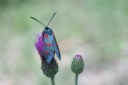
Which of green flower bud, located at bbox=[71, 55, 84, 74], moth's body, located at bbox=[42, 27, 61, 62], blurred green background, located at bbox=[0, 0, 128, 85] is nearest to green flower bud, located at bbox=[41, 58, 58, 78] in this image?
green flower bud, located at bbox=[71, 55, 84, 74]

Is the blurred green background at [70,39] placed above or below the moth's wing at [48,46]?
above

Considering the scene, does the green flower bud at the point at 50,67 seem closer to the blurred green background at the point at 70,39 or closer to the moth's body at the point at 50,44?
the moth's body at the point at 50,44

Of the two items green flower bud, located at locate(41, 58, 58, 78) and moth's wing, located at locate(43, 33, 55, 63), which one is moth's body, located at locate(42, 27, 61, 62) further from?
green flower bud, located at locate(41, 58, 58, 78)

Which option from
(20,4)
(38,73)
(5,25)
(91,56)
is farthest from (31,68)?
(20,4)

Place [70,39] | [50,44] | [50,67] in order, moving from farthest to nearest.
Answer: [70,39], [50,67], [50,44]

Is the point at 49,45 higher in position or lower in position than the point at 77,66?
lower

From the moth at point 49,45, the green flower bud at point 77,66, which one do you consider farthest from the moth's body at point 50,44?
the green flower bud at point 77,66

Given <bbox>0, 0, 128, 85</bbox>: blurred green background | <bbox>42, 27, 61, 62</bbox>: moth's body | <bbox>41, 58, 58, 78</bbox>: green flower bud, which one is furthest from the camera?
<bbox>0, 0, 128, 85</bbox>: blurred green background

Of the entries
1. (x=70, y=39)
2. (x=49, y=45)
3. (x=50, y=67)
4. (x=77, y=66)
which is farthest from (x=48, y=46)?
(x=70, y=39)

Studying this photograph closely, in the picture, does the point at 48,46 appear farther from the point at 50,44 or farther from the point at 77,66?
the point at 77,66
